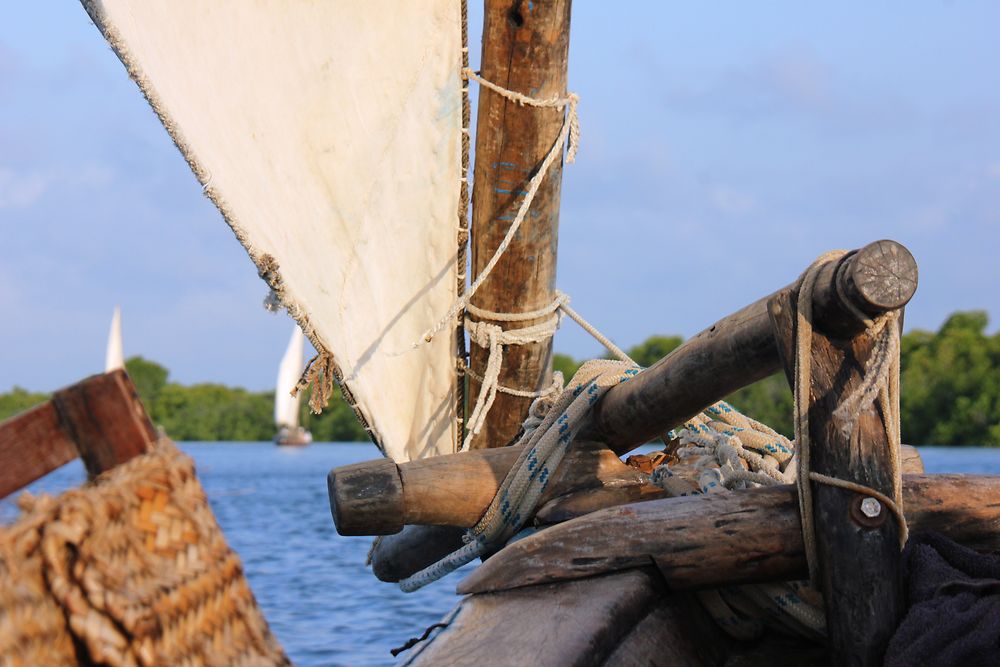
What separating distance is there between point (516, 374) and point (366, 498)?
1.60m

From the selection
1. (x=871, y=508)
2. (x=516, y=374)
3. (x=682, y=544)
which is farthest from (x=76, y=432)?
(x=516, y=374)

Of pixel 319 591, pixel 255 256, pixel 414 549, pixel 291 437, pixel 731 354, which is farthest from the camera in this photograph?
pixel 291 437

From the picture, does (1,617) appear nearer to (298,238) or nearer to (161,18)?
(161,18)

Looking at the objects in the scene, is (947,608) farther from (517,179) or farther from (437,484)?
(517,179)

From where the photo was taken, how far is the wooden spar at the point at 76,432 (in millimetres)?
1429

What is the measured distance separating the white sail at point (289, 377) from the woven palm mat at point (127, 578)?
42794mm

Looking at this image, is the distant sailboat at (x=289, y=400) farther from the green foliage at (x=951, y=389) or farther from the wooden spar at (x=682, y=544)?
the wooden spar at (x=682, y=544)

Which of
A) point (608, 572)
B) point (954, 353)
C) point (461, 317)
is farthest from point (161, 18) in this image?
point (954, 353)

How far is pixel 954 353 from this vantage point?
59.5 m

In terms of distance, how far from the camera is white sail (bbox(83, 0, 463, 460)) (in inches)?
115

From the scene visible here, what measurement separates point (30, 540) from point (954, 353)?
209ft

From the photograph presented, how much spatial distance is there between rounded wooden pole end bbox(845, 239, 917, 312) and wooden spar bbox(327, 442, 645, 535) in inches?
49.1

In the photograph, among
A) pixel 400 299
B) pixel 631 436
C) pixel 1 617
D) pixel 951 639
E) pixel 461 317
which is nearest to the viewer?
pixel 1 617

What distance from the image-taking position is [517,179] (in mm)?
4402
